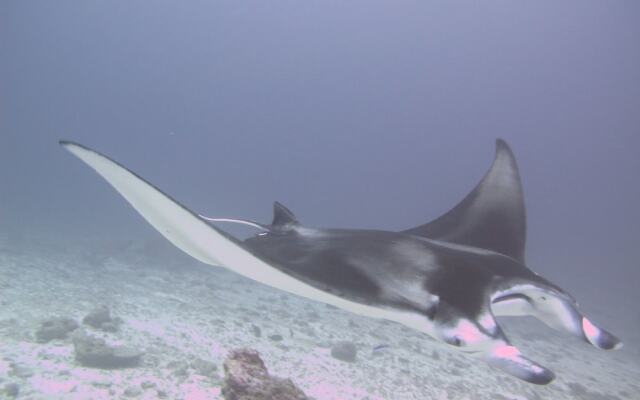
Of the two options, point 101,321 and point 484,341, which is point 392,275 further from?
point 101,321

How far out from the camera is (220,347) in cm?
704

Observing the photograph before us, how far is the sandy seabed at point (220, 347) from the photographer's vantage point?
5422mm

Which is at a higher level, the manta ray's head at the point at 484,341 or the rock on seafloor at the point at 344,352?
the manta ray's head at the point at 484,341

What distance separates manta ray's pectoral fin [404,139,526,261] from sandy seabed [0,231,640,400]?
3283 millimetres

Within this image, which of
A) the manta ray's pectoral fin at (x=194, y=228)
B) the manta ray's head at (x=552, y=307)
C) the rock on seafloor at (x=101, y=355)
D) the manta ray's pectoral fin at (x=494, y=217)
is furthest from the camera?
the rock on seafloor at (x=101, y=355)

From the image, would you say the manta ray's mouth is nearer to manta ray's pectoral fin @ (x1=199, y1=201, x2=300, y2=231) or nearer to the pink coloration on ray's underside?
the pink coloration on ray's underside

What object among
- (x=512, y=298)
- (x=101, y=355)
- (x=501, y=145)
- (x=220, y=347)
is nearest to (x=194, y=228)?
(x=512, y=298)

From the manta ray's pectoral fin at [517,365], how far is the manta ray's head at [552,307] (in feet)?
1.62

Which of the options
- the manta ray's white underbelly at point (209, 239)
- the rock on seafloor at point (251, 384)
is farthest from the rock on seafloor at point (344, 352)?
the manta ray's white underbelly at point (209, 239)

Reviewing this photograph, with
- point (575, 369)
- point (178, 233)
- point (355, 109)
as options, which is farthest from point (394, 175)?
point (178, 233)

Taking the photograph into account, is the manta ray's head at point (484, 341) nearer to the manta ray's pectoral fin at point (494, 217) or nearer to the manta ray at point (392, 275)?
the manta ray at point (392, 275)

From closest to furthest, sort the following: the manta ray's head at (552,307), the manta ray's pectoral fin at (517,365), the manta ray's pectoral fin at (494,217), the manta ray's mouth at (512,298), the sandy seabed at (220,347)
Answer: the manta ray's pectoral fin at (517,365), the manta ray's head at (552,307), the manta ray's mouth at (512,298), the manta ray's pectoral fin at (494,217), the sandy seabed at (220,347)

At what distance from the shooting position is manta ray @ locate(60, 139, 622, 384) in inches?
70.8

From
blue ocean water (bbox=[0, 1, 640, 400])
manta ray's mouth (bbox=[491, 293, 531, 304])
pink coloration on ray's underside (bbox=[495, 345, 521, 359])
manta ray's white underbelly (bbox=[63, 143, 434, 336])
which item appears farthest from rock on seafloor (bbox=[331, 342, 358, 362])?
pink coloration on ray's underside (bbox=[495, 345, 521, 359])
